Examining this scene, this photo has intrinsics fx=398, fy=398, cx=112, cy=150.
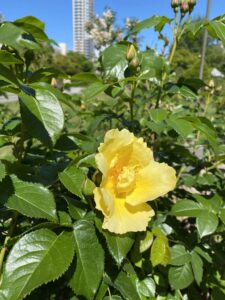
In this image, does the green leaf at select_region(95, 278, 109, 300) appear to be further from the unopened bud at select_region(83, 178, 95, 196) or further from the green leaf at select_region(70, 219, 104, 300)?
the unopened bud at select_region(83, 178, 95, 196)

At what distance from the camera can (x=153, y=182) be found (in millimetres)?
933

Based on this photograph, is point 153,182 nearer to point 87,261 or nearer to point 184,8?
point 87,261

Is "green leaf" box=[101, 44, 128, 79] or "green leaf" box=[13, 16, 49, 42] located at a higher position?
"green leaf" box=[13, 16, 49, 42]

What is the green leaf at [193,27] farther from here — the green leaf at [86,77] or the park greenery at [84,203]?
the green leaf at [86,77]

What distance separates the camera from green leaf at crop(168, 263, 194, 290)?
4.21ft

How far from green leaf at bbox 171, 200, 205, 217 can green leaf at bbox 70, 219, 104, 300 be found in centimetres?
47

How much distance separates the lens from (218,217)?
4.26ft

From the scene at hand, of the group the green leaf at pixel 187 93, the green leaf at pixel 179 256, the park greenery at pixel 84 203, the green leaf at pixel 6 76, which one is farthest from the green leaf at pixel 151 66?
the green leaf at pixel 179 256

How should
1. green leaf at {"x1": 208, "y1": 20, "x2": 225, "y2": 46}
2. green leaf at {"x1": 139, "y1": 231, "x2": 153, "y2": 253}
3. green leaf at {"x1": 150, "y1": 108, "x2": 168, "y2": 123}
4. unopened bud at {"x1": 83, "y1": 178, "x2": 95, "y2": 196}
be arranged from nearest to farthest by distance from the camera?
unopened bud at {"x1": 83, "y1": 178, "x2": 95, "y2": 196} < green leaf at {"x1": 139, "y1": 231, "x2": 153, "y2": 253} < green leaf at {"x1": 208, "y1": 20, "x2": 225, "y2": 46} < green leaf at {"x1": 150, "y1": 108, "x2": 168, "y2": 123}

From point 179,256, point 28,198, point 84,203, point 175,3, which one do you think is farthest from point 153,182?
point 175,3

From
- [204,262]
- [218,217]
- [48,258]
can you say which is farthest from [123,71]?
[204,262]

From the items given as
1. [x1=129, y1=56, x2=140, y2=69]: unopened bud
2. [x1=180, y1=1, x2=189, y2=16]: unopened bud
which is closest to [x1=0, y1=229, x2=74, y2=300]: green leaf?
[x1=129, y1=56, x2=140, y2=69]: unopened bud

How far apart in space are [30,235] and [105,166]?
0.22 m

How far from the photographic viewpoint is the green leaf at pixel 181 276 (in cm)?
128
